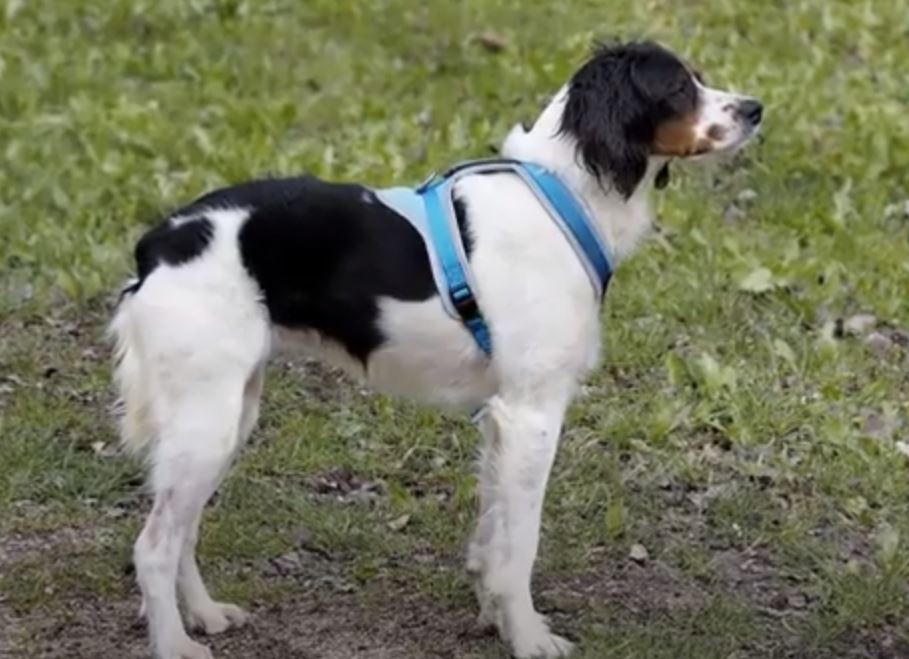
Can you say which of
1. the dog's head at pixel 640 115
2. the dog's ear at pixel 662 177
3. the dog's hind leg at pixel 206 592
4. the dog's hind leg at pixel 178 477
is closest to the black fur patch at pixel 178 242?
the dog's hind leg at pixel 178 477

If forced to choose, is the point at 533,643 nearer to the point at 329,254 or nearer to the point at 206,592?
the point at 206,592

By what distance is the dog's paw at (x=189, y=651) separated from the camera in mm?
4250

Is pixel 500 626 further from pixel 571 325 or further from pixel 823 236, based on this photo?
pixel 823 236

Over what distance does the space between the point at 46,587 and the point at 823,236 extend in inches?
141

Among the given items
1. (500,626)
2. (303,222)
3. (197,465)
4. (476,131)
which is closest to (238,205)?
(303,222)

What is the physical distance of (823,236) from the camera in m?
7.05

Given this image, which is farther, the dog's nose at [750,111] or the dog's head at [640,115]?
the dog's nose at [750,111]

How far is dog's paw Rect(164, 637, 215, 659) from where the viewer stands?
4.25 metres

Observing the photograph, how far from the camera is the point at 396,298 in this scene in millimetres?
4211

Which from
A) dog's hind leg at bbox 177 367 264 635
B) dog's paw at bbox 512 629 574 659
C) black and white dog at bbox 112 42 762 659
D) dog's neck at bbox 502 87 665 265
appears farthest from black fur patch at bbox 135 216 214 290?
dog's paw at bbox 512 629 574 659

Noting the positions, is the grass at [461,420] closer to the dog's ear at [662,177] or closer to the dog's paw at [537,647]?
the dog's paw at [537,647]

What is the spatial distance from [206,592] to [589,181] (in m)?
1.41

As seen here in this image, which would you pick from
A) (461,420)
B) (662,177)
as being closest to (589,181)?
(662,177)

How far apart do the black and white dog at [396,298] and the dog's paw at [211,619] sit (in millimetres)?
190
